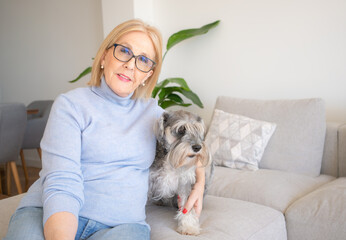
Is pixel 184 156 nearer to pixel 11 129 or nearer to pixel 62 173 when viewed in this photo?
pixel 62 173

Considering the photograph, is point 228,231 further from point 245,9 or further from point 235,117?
point 245,9

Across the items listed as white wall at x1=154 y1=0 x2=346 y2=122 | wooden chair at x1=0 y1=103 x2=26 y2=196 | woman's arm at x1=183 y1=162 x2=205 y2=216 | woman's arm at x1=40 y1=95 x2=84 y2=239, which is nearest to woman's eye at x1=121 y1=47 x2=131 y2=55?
woman's arm at x1=40 y1=95 x2=84 y2=239

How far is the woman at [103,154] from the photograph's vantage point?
48.4 inches

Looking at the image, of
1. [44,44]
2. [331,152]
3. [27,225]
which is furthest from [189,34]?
[44,44]

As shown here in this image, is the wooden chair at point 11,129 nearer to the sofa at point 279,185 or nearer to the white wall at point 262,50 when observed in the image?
the white wall at point 262,50

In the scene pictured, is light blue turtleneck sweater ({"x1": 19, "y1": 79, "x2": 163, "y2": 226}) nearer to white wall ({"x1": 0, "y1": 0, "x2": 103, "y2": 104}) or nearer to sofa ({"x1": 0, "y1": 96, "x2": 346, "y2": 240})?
sofa ({"x1": 0, "y1": 96, "x2": 346, "y2": 240})

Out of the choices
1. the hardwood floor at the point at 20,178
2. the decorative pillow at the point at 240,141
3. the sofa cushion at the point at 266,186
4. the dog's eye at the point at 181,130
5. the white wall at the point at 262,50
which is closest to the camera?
the dog's eye at the point at 181,130

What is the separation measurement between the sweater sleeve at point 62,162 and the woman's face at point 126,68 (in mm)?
212

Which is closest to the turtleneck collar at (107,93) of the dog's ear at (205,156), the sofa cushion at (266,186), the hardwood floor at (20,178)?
the dog's ear at (205,156)

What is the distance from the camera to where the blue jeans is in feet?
3.95

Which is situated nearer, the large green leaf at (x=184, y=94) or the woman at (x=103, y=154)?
the woman at (x=103, y=154)

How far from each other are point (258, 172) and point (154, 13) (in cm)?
250

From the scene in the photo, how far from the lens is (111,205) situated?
136cm

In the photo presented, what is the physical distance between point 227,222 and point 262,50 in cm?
220
